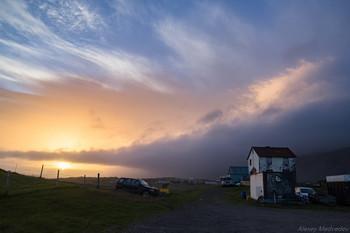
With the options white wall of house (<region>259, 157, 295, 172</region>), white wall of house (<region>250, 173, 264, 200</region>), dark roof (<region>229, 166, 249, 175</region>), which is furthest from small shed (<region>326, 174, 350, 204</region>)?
dark roof (<region>229, 166, 249, 175</region>)

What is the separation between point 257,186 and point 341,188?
394 inches

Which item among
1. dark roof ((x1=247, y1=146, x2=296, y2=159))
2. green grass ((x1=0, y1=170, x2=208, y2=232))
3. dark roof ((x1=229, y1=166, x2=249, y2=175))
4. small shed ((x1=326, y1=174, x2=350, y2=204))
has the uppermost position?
dark roof ((x1=247, y1=146, x2=296, y2=159))

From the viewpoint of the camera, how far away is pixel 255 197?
34.8 meters

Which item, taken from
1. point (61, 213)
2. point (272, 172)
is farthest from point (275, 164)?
point (61, 213)

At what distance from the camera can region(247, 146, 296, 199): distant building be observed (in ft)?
108

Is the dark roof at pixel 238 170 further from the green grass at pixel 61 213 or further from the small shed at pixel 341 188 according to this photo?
the green grass at pixel 61 213

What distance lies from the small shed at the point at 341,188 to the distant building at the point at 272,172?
4925mm

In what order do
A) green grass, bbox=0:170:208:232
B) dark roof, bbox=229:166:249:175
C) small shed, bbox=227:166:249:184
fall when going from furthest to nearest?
1. dark roof, bbox=229:166:249:175
2. small shed, bbox=227:166:249:184
3. green grass, bbox=0:170:208:232

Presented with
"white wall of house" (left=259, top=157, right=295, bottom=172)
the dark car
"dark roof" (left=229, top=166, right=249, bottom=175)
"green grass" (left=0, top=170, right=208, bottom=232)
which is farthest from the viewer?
"dark roof" (left=229, top=166, right=249, bottom=175)

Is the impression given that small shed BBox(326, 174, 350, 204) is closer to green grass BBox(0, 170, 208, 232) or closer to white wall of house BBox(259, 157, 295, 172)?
white wall of house BBox(259, 157, 295, 172)

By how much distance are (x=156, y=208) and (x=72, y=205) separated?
6.38 meters

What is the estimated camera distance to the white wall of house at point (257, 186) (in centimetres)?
3341

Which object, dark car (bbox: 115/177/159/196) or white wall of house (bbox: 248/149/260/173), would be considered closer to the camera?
dark car (bbox: 115/177/159/196)

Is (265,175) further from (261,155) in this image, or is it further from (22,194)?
(22,194)
